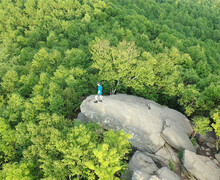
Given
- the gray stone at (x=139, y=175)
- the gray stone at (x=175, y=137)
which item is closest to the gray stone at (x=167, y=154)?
the gray stone at (x=175, y=137)

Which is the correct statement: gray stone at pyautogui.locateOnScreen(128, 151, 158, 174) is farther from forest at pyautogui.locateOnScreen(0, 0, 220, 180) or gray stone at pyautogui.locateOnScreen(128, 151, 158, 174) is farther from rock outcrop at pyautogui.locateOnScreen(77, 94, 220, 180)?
forest at pyautogui.locateOnScreen(0, 0, 220, 180)

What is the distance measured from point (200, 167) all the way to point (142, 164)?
24.1 ft

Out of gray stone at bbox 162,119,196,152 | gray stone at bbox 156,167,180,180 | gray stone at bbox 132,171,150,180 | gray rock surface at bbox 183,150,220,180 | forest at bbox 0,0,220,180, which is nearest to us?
gray stone at bbox 132,171,150,180

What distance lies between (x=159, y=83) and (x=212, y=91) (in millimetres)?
9477

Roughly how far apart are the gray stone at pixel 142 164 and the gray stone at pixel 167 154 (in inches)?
109

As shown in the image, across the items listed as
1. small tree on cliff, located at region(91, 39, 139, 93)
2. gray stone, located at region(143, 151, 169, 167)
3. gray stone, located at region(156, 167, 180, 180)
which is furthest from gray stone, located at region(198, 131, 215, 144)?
small tree on cliff, located at region(91, 39, 139, 93)

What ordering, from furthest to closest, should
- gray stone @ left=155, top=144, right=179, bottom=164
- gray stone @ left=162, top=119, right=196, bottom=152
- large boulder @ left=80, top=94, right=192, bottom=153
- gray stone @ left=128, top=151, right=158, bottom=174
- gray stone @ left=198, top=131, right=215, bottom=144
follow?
gray stone @ left=198, top=131, right=215, bottom=144 → gray stone @ left=162, top=119, right=196, bottom=152 → large boulder @ left=80, top=94, right=192, bottom=153 → gray stone @ left=155, top=144, right=179, bottom=164 → gray stone @ left=128, top=151, right=158, bottom=174

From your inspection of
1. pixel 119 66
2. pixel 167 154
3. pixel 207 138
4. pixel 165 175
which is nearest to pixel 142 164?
pixel 165 175

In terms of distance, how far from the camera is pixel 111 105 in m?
26.7

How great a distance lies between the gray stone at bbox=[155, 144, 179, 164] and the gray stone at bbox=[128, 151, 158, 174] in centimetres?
276

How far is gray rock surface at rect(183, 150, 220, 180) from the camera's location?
2231cm

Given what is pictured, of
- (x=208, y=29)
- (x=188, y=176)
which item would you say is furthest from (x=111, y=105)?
(x=208, y=29)

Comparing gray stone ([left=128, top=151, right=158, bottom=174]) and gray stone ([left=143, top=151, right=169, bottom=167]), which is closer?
gray stone ([left=128, top=151, right=158, bottom=174])

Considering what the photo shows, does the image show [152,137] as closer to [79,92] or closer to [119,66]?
[119,66]
